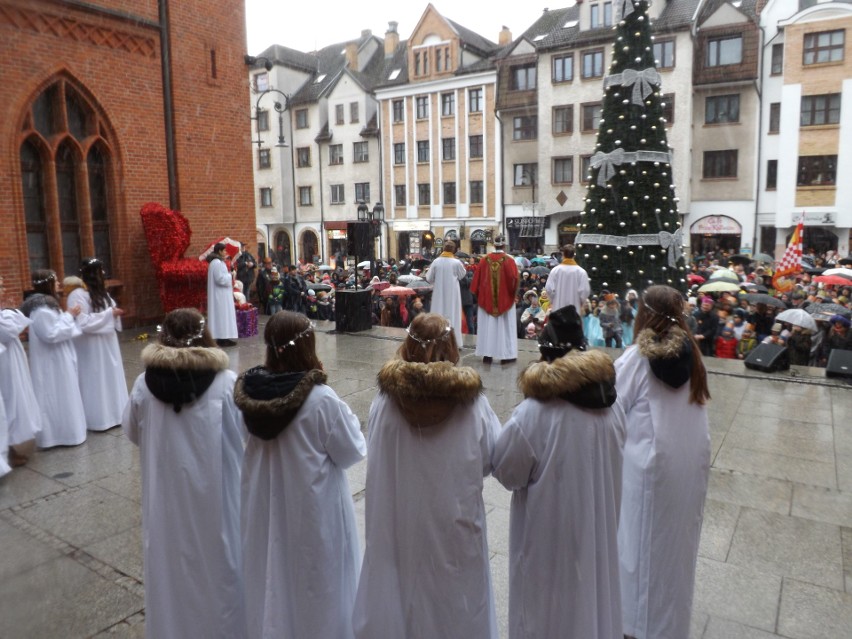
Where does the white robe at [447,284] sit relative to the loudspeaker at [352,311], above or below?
above

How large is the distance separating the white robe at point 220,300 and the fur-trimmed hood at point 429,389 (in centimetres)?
966

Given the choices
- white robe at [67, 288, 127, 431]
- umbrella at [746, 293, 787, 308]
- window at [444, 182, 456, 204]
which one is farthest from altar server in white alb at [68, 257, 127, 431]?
window at [444, 182, 456, 204]

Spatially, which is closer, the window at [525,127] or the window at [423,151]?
the window at [525,127]

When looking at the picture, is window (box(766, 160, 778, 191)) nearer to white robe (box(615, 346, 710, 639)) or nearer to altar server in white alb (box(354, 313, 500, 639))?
white robe (box(615, 346, 710, 639))

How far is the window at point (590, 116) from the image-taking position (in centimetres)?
3436

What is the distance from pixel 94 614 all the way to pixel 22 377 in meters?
3.31

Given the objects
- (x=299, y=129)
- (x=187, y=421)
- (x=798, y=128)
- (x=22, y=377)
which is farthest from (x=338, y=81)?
(x=187, y=421)

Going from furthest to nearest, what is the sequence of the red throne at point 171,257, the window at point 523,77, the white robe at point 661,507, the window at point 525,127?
the window at point 525,127
the window at point 523,77
the red throne at point 171,257
the white robe at point 661,507

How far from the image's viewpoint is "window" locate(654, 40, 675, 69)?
32.3m

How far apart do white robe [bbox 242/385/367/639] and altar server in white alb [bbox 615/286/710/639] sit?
60.7 inches

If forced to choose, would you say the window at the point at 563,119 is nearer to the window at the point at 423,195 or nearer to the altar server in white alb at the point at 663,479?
the window at the point at 423,195

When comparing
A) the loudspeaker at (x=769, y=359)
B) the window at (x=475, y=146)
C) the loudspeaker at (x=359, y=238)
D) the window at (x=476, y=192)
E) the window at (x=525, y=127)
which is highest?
the window at (x=525, y=127)

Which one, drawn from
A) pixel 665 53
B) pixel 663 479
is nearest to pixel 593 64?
pixel 665 53

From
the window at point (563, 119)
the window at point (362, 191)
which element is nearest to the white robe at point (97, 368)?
the window at point (563, 119)
